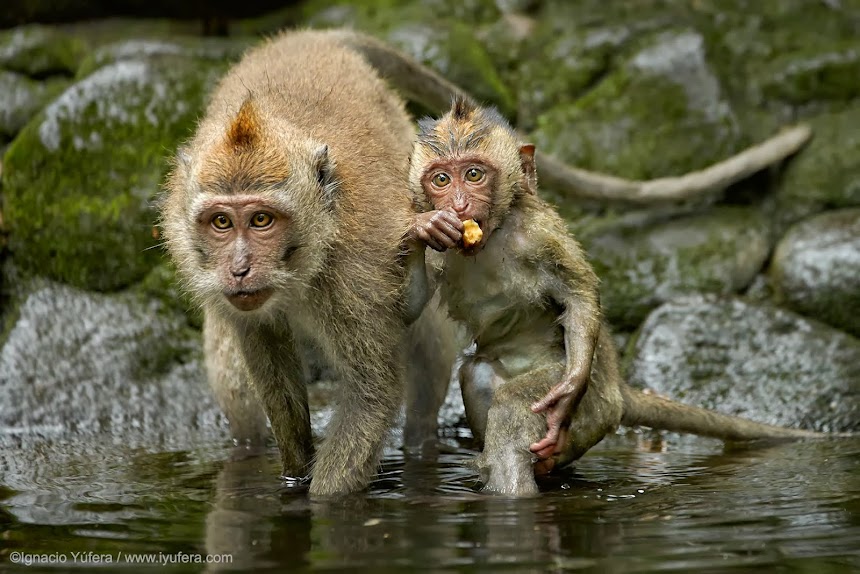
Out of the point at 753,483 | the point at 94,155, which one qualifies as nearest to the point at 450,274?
the point at 753,483

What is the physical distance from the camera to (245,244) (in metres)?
6.39

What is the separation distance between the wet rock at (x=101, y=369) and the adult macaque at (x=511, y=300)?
10.1 ft

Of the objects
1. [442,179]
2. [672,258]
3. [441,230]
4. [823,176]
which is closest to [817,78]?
[823,176]

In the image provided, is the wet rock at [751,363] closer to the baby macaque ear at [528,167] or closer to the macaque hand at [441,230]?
the baby macaque ear at [528,167]

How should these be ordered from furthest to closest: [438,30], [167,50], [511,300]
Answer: [438,30], [167,50], [511,300]

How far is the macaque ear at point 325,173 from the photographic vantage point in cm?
680

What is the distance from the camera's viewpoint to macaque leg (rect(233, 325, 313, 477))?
7250 millimetres

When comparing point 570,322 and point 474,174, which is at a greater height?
point 474,174

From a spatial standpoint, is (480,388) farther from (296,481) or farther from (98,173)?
(98,173)

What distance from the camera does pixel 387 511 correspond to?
6.37m

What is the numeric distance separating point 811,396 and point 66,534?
586 cm

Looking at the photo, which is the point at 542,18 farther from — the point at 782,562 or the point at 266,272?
the point at 782,562

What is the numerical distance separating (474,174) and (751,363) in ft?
12.2

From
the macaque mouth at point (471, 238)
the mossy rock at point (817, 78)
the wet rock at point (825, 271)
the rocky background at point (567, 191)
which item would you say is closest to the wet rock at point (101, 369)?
the rocky background at point (567, 191)
